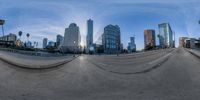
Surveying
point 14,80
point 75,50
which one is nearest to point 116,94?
point 14,80

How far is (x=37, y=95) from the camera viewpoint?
6824mm

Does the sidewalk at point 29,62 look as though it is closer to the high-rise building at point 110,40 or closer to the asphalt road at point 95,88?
the asphalt road at point 95,88

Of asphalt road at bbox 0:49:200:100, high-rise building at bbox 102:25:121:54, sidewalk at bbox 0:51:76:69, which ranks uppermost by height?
high-rise building at bbox 102:25:121:54

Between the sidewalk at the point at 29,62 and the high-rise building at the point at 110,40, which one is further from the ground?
the high-rise building at the point at 110,40

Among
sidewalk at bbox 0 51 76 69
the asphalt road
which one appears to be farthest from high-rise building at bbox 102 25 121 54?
the asphalt road

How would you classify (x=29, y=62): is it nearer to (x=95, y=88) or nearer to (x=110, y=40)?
(x=95, y=88)

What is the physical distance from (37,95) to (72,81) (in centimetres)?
243

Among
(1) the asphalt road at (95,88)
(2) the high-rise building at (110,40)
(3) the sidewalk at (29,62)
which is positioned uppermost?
(2) the high-rise building at (110,40)

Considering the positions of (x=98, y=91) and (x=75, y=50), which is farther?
(x=75, y=50)

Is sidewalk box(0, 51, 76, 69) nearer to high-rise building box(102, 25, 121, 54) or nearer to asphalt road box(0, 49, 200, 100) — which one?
asphalt road box(0, 49, 200, 100)

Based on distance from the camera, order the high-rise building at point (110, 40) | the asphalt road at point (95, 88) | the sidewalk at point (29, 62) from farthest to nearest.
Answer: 1. the high-rise building at point (110, 40)
2. the sidewalk at point (29, 62)
3. the asphalt road at point (95, 88)

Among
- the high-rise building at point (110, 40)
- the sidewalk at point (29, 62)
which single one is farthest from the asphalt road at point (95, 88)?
the high-rise building at point (110, 40)

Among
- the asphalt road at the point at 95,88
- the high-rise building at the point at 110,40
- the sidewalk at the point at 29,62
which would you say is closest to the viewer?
the asphalt road at the point at 95,88

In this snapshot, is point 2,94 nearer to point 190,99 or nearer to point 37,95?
point 37,95
